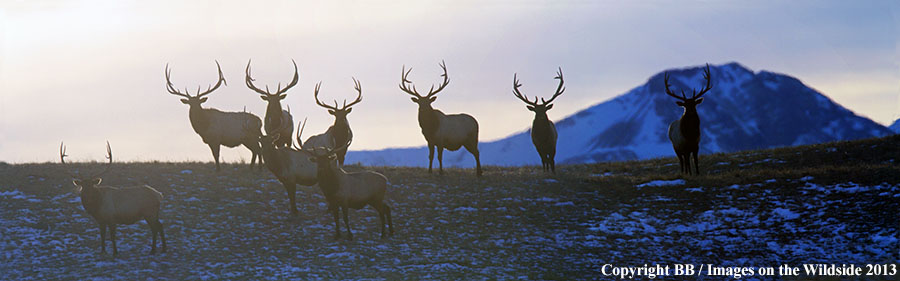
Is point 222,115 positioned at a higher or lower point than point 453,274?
higher

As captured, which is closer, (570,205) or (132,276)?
(132,276)

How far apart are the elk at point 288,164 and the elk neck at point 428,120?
542 centimetres

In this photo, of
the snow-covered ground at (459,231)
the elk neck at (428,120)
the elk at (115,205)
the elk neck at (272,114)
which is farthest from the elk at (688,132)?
the elk at (115,205)

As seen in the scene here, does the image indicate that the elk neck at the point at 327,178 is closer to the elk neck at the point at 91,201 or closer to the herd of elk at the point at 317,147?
the herd of elk at the point at 317,147

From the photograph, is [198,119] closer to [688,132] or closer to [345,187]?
[345,187]

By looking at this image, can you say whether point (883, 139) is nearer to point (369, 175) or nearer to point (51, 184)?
point (369, 175)

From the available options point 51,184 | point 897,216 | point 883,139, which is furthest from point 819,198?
point 51,184

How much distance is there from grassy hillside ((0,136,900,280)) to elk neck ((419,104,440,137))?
1.27 m

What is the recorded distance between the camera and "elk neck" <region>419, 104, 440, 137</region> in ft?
79.1

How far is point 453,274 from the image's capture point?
15852 mm

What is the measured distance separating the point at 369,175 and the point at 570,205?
5416 millimetres

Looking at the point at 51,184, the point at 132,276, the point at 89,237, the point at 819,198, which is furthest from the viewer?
A: the point at 51,184

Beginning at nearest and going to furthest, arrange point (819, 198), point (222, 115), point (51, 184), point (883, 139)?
point (819, 198), point (51, 184), point (222, 115), point (883, 139)

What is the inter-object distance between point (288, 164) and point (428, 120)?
5.89 metres
